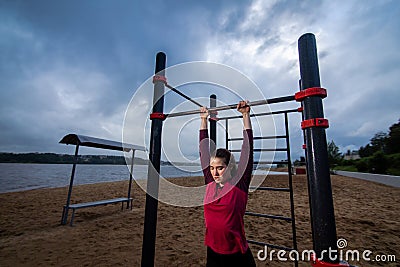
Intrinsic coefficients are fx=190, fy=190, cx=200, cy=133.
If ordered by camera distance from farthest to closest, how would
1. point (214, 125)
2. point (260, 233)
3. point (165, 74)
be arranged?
point (260, 233) < point (214, 125) < point (165, 74)

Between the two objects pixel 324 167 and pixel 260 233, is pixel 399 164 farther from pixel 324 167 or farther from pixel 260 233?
pixel 324 167

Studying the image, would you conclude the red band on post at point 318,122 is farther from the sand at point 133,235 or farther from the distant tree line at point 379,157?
the distant tree line at point 379,157

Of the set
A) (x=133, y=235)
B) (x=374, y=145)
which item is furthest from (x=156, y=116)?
(x=374, y=145)

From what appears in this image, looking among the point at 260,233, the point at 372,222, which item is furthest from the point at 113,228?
the point at 372,222

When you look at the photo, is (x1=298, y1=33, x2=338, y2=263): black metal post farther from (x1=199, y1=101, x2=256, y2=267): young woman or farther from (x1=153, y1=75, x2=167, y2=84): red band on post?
(x1=153, y1=75, x2=167, y2=84): red band on post

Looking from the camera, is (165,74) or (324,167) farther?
(165,74)

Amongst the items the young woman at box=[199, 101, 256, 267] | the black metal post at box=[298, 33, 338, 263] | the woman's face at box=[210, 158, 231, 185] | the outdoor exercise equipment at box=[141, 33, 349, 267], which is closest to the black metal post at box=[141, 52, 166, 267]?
the young woman at box=[199, 101, 256, 267]

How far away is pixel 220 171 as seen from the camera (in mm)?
1507

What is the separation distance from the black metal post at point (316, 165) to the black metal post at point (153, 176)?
1379 millimetres

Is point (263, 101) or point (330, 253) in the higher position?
point (263, 101)

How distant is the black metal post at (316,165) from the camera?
113cm

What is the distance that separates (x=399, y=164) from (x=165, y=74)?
68.3 ft

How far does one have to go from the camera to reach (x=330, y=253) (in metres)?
1.10

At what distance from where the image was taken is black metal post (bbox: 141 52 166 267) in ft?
6.14
